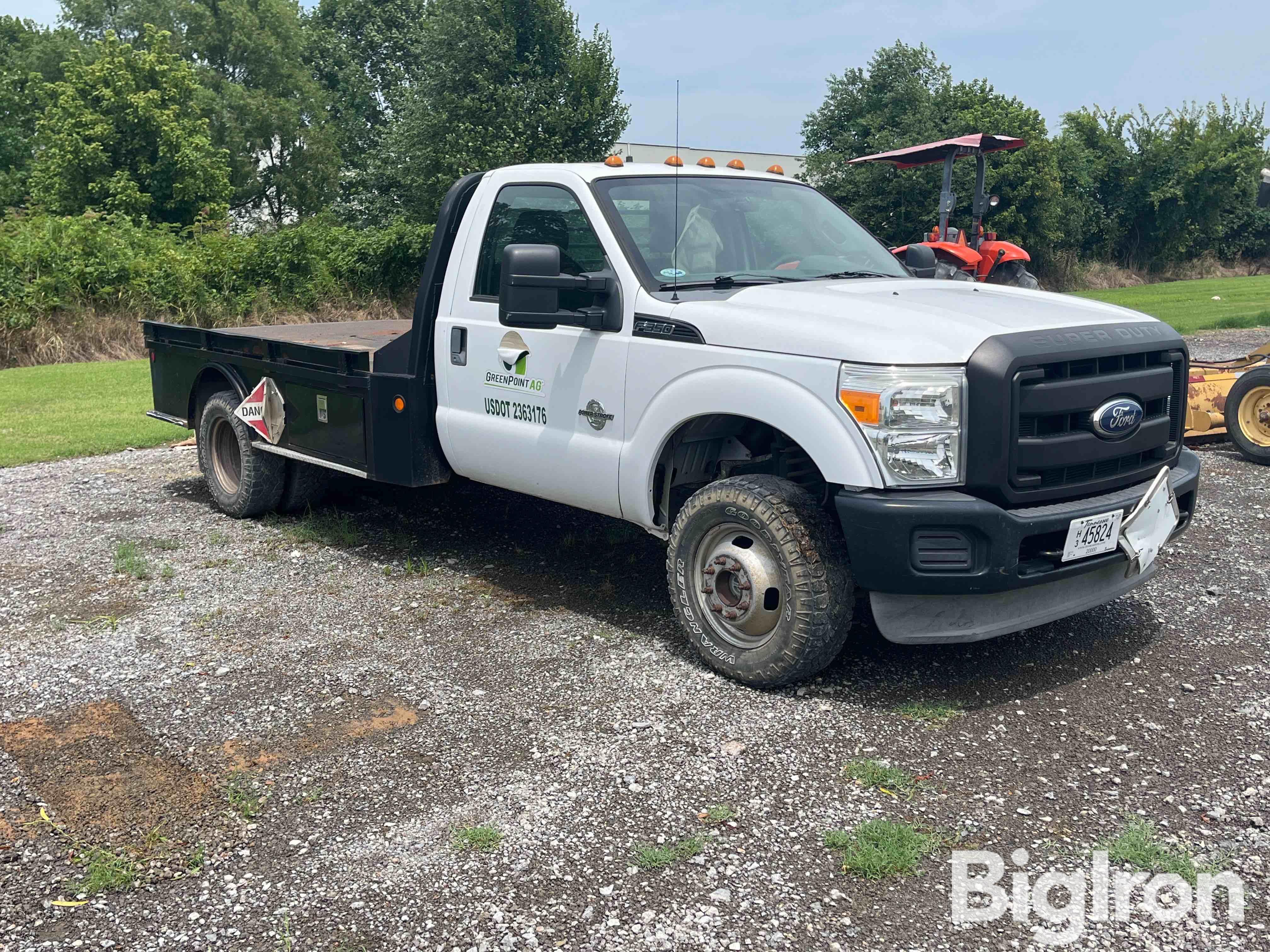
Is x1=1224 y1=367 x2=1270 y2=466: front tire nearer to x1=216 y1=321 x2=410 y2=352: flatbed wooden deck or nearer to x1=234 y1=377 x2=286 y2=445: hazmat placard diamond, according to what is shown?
x1=216 y1=321 x2=410 y2=352: flatbed wooden deck

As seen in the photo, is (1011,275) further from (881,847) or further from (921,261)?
(881,847)

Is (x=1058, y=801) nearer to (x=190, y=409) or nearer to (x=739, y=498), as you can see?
(x=739, y=498)

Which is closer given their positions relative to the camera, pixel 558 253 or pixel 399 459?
pixel 558 253

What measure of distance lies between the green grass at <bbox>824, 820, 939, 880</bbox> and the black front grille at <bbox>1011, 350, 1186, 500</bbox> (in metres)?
1.42

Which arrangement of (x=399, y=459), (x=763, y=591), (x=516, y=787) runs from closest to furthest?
(x=516, y=787)
(x=763, y=591)
(x=399, y=459)

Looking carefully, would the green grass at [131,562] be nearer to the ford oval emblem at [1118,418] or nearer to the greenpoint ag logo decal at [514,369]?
the greenpoint ag logo decal at [514,369]

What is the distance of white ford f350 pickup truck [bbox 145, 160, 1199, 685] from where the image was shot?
14.1ft

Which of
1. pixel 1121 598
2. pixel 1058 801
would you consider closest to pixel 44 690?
pixel 1058 801

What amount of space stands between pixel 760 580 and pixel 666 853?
57.3 inches

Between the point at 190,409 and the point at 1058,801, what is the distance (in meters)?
6.41

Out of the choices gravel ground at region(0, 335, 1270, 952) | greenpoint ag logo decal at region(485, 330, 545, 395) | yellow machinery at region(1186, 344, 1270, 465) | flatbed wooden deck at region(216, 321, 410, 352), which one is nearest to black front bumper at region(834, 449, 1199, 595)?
gravel ground at region(0, 335, 1270, 952)

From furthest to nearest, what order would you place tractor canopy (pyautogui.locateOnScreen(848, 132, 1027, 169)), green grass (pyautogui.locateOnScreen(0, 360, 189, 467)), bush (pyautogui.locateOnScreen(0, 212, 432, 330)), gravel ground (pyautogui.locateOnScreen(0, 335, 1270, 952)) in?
1. bush (pyautogui.locateOnScreen(0, 212, 432, 330))
2. tractor canopy (pyautogui.locateOnScreen(848, 132, 1027, 169))
3. green grass (pyautogui.locateOnScreen(0, 360, 189, 467))
4. gravel ground (pyautogui.locateOnScreen(0, 335, 1270, 952))

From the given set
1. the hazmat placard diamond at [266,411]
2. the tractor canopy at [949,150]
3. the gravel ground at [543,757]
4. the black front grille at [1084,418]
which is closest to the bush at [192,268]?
the tractor canopy at [949,150]

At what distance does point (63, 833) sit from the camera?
12.1 feet
